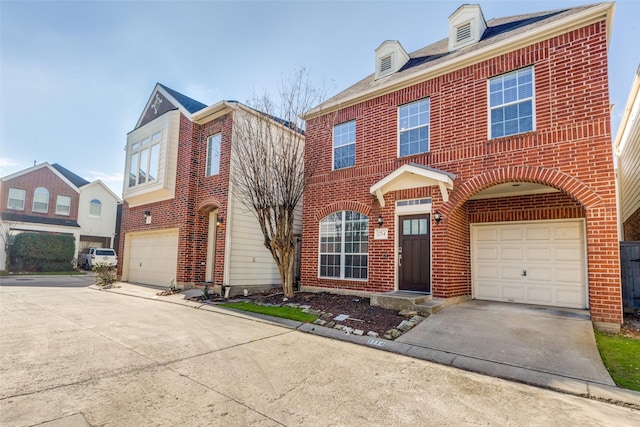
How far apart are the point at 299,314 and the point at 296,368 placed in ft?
10.4

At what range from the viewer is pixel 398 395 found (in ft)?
12.2

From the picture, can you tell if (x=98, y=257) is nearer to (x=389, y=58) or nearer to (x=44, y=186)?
(x=44, y=186)

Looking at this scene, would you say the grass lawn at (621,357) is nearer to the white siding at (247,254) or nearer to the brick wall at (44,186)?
the white siding at (247,254)

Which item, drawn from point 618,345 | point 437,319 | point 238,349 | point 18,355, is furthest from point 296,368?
point 618,345

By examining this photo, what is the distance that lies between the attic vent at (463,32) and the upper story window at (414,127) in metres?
2.22

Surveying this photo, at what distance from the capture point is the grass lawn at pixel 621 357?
4.14 m

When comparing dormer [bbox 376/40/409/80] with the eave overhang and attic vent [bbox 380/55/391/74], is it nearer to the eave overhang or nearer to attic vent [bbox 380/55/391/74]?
attic vent [bbox 380/55/391/74]

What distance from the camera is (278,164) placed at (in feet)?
31.4

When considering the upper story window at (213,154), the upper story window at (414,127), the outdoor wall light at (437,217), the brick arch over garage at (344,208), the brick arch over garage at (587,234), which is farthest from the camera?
the upper story window at (213,154)

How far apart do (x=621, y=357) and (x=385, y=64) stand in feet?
31.5

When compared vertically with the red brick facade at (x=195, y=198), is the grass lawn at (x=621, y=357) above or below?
below

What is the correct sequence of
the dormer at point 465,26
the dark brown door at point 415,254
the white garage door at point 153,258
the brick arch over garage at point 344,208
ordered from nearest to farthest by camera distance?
1. the dark brown door at point 415,254
2. the dormer at point 465,26
3. the brick arch over garage at point 344,208
4. the white garage door at point 153,258

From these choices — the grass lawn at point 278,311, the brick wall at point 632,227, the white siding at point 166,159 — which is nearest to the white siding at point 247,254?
the grass lawn at point 278,311

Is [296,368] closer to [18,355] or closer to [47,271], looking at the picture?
[18,355]
